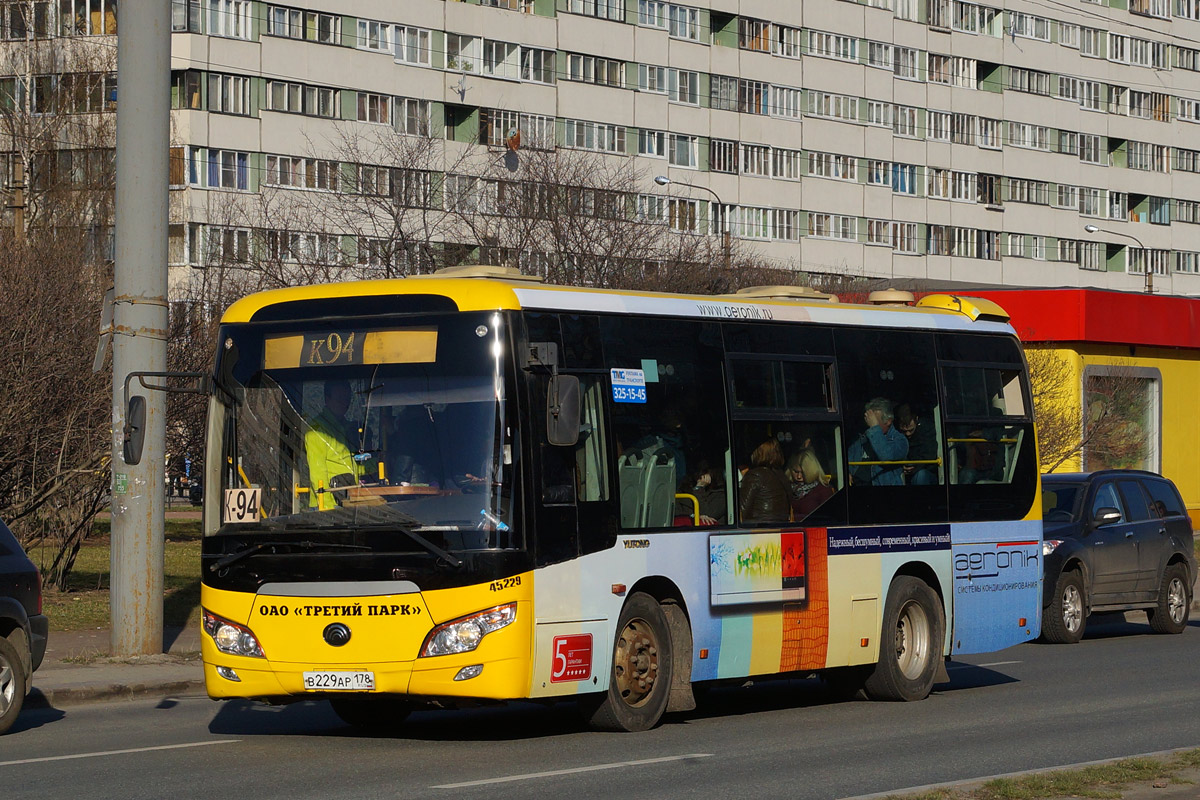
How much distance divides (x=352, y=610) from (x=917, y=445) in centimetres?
556

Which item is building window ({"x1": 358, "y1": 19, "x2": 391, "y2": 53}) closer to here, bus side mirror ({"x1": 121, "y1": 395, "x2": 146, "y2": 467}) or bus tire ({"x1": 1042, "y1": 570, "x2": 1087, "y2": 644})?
bus tire ({"x1": 1042, "y1": 570, "x2": 1087, "y2": 644})

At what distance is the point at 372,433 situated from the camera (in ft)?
37.9

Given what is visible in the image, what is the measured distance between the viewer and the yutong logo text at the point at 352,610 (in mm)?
11289

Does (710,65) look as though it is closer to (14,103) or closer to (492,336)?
(14,103)

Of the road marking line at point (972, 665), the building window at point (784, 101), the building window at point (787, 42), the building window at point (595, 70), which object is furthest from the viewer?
the building window at point (787, 42)

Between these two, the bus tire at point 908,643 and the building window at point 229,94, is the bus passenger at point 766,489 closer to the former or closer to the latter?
the bus tire at point 908,643

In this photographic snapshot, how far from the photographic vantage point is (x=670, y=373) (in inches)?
510

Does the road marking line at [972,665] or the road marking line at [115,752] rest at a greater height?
the road marking line at [115,752]

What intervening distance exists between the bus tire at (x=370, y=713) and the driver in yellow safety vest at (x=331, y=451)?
1924mm

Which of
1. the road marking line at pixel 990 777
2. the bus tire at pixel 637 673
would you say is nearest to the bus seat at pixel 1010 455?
the bus tire at pixel 637 673

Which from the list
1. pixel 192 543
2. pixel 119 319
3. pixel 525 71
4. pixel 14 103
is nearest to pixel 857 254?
pixel 525 71

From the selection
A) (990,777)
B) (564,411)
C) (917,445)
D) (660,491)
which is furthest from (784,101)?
(990,777)

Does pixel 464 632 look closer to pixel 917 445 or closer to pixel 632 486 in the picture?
pixel 632 486

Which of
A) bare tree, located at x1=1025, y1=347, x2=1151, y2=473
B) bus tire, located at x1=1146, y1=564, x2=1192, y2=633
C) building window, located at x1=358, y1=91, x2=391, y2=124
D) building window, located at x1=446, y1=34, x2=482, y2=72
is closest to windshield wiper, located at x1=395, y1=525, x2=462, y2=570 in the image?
bus tire, located at x1=1146, y1=564, x2=1192, y2=633
